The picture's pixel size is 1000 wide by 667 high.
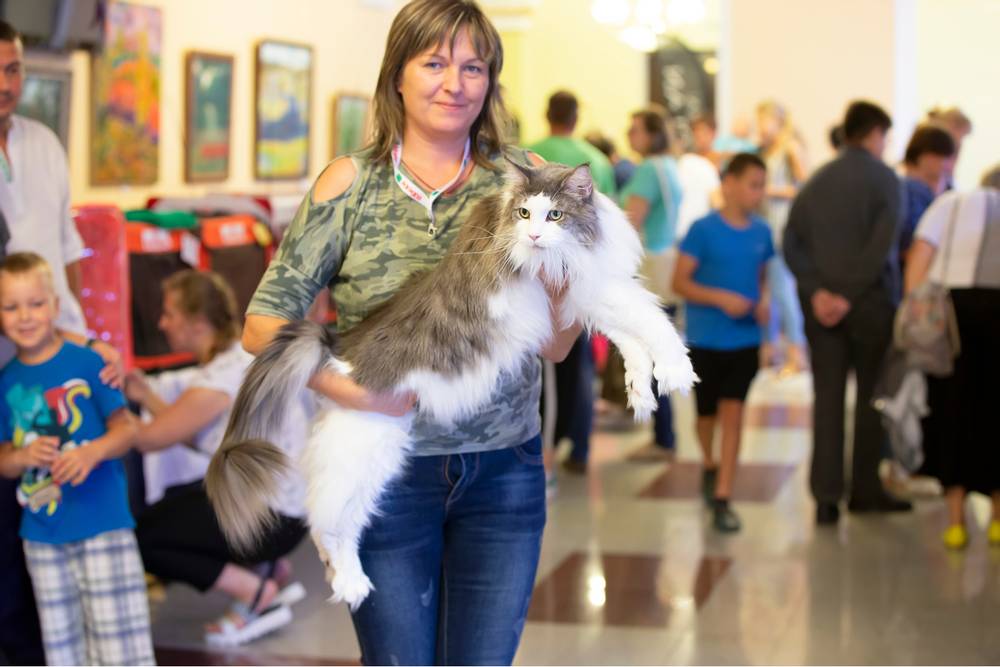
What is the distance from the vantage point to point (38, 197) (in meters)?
3.73

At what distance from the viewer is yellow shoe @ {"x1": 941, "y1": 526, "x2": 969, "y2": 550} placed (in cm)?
511

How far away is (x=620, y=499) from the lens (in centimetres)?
608

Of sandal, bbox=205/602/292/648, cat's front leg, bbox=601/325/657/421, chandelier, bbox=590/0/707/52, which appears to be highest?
chandelier, bbox=590/0/707/52

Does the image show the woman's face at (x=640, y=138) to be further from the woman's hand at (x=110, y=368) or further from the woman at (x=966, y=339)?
the woman's hand at (x=110, y=368)

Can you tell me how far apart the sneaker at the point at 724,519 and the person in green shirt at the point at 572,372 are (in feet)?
4.02

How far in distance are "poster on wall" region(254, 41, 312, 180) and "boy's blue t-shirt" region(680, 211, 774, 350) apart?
2.75 metres

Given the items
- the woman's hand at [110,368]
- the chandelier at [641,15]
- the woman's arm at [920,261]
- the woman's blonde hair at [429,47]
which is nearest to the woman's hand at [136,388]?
the woman's hand at [110,368]

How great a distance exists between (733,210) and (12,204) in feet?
9.95

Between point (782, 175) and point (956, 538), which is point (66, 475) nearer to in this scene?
point (956, 538)

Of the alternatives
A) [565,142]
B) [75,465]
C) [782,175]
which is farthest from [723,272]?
[782,175]

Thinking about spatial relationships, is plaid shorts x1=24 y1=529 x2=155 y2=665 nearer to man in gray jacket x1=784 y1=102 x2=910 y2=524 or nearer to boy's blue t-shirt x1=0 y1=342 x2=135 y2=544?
boy's blue t-shirt x1=0 y1=342 x2=135 y2=544

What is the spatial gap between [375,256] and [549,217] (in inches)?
12.2

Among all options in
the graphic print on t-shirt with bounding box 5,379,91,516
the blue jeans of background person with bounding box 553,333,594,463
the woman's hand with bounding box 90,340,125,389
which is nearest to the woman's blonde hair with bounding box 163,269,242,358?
the woman's hand with bounding box 90,340,125,389

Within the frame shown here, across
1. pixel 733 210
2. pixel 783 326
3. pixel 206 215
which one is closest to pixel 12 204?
pixel 206 215
